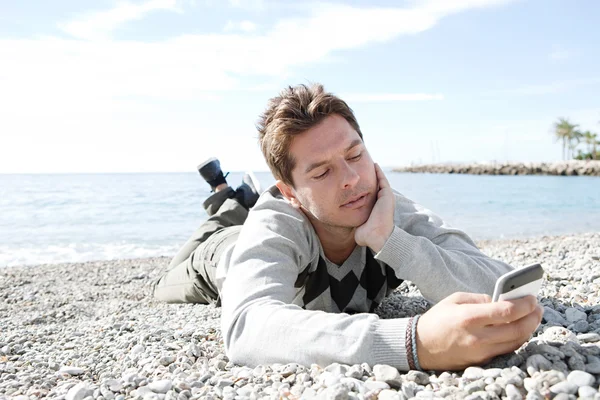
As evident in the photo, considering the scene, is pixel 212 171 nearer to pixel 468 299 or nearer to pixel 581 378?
pixel 468 299

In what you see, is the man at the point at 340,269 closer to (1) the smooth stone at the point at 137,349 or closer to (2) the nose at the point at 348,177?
(2) the nose at the point at 348,177

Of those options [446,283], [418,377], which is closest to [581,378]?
[418,377]

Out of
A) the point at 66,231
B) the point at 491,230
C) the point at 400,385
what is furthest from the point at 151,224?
the point at 400,385

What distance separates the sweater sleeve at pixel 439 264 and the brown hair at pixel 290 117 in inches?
31.7

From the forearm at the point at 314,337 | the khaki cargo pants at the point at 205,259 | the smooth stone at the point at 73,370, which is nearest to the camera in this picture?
the forearm at the point at 314,337

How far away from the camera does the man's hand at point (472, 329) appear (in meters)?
2.05

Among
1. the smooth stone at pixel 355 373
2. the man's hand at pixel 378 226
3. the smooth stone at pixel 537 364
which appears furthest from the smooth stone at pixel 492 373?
the man's hand at pixel 378 226

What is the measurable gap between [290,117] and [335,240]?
0.87 m

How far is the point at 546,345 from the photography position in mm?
2266

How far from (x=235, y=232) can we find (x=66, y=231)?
13.8 metres

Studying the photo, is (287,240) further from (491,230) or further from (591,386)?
(491,230)

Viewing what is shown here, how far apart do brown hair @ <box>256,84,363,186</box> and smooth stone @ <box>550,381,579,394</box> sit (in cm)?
188

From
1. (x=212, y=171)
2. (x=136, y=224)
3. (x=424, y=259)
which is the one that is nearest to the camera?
(x=424, y=259)

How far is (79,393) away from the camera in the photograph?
239 centimetres
